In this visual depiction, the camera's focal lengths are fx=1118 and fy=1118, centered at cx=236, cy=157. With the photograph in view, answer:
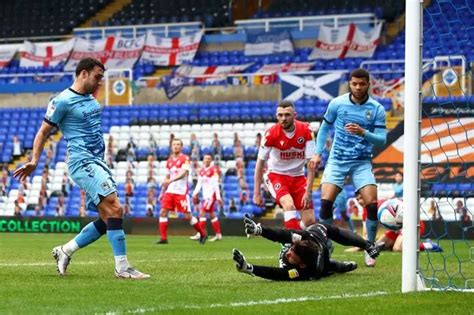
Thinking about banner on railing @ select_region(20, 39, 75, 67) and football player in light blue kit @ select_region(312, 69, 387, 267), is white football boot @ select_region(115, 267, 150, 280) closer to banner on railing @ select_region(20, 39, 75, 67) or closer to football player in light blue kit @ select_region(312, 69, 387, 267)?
football player in light blue kit @ select_region(312, 69, 387, 267)

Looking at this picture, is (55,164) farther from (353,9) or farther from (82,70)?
(82,70)

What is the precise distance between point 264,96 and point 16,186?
8626 millimetres

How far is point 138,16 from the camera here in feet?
152

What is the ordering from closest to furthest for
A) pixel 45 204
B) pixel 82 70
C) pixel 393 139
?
pixel 82 70 → pixel 393 139 → pixel 45 204

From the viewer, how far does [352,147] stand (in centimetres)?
1405

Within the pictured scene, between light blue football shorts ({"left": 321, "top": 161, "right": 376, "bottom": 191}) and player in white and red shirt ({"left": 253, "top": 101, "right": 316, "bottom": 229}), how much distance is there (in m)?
0.29

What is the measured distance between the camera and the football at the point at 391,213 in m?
17.3

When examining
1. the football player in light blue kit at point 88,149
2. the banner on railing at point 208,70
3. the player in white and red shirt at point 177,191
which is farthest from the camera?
the banner on railing at point 208,70

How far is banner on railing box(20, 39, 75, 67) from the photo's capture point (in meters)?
44.3

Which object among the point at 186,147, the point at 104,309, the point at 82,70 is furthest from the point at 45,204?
the point at 104,309

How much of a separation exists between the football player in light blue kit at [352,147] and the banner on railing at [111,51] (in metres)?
29.2

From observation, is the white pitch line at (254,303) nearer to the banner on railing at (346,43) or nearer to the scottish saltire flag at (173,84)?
the scottish saltire flag at (173,84)

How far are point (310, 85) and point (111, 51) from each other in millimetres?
11102

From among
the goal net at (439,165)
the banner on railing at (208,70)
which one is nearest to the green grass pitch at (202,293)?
the goal net at (439,165)
